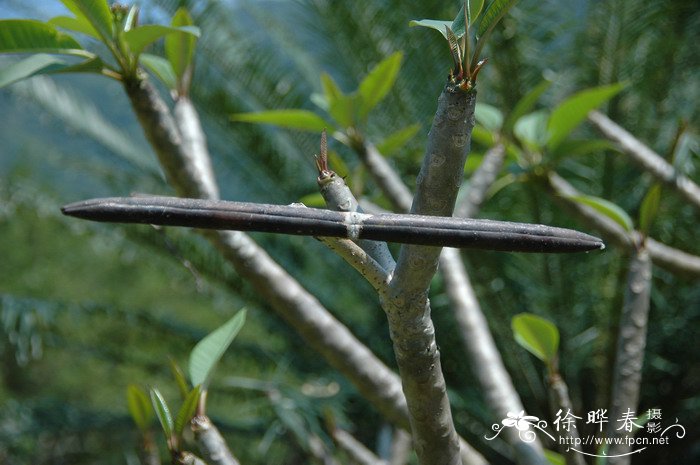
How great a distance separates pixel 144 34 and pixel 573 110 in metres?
0.49

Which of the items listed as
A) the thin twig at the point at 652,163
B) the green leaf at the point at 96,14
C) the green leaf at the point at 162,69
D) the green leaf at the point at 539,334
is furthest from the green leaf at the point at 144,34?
the thin twig at the point at 652,163

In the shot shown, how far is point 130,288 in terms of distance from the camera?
4.16 m

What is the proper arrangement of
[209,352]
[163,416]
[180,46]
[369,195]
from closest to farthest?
[163,416] < [209,352] < [180,46] < [369,195]

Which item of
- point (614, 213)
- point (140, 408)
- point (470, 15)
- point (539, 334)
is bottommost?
point (140, 408)

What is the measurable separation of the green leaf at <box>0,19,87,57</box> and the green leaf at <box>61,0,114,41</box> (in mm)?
22

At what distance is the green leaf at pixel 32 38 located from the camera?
558 mm

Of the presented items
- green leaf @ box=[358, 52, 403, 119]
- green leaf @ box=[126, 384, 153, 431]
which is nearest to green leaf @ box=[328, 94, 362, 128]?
green leaf @ box=[358, 52, 403, 119]

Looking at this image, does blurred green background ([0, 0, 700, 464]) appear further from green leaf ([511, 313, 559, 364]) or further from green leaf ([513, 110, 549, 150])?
green leaf ([511, 313, 559, 364])

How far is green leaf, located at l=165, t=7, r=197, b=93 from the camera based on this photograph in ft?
2.24

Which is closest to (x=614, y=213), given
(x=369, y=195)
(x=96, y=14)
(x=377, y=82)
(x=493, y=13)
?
(x=377, y=82)

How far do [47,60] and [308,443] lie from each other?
2.29ft

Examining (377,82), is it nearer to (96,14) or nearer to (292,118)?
(292,118)

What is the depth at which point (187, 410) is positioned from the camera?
1.59ft

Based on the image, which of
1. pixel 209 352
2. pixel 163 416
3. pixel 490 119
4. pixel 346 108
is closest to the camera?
pixel 163 416
